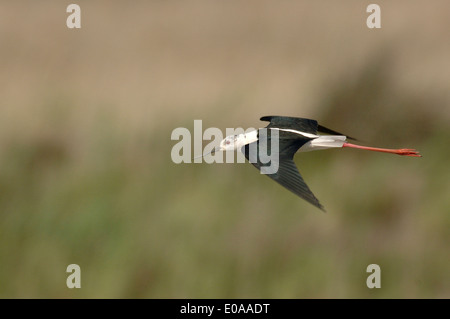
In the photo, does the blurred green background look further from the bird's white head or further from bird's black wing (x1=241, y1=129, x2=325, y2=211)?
bird's black wing (x1=241, y1=129, x2=325, y2=211)

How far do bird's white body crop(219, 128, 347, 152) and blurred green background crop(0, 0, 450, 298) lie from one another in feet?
4.66

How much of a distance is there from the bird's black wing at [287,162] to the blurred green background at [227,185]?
5.41 feet

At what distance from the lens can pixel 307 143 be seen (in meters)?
3.79

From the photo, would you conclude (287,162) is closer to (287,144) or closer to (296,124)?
(287,144)

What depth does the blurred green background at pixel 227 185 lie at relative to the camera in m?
5.48

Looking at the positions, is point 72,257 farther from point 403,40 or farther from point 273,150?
point 403,40

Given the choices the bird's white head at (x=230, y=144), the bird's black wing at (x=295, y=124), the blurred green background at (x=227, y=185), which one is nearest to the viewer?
the bird's white head at (x=230, y=144)

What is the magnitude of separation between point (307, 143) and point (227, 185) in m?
1.80

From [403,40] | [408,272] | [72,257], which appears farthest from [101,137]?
[403,40]

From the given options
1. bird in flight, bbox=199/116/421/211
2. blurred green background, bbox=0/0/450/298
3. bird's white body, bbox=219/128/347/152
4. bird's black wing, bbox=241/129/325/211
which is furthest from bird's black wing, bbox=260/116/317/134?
blurred green background, bbox=0/0/450/298

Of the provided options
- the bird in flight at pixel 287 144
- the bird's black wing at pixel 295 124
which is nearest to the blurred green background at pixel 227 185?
the bird's black wing at pixel 295 124

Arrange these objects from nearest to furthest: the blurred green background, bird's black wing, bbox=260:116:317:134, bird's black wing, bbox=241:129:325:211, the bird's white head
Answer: bird's black wing, bbox=241:129:325:211, the bird's white head, bird's black wing, bbox=260:116:317:134, the blurred green background

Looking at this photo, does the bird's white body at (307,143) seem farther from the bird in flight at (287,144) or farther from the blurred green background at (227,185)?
the blurred green background at (227,185)

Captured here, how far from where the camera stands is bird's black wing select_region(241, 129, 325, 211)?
10.9ft
